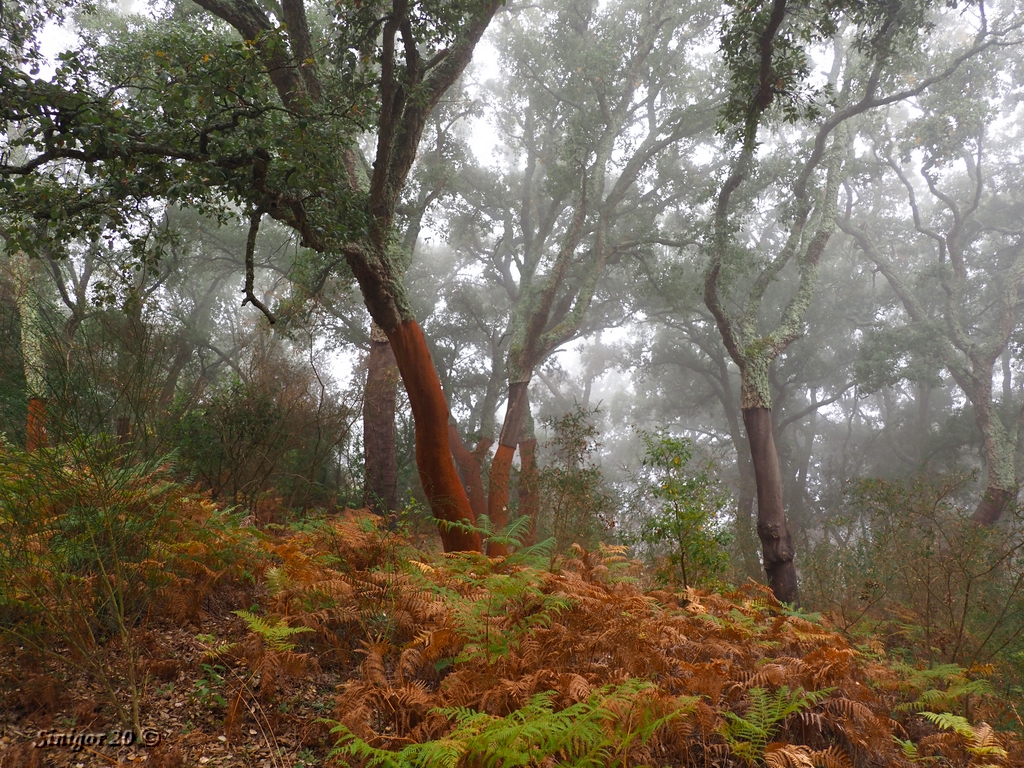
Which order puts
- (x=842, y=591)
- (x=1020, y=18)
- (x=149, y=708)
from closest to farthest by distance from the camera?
(x=149, y=708), (x=842, y=591), (x=1020, y=18)

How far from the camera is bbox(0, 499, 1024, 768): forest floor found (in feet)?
9.06

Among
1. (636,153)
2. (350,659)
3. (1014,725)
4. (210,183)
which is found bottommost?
(1014,725)

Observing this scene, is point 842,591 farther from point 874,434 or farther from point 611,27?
point 874,434

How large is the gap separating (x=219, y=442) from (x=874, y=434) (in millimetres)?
26173

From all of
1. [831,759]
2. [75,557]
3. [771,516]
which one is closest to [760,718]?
[831,759]

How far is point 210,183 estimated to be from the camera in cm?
526

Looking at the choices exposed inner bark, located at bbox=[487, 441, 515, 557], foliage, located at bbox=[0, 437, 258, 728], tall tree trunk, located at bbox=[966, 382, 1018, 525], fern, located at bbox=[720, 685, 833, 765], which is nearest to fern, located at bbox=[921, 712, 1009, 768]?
fern, located at bbox=[720, 685, 833, 765]

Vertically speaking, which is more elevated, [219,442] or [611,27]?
[611,27]

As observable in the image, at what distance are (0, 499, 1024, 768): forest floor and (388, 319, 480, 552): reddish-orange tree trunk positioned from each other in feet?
7.48

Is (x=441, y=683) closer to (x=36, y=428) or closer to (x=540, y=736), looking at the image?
(x=540, y=736)

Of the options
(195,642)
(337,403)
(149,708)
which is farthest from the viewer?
(337,403)

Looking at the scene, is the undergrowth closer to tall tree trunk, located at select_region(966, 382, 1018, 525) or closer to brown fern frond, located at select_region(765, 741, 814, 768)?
brown fern frond, located at select_region(765, 741, 814, 768)

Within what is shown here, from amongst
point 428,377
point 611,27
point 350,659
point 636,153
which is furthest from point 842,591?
point 611,27

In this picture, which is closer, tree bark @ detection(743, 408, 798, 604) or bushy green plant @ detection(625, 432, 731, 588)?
bushy green plant @ detection(625, 432, 731, 588)
